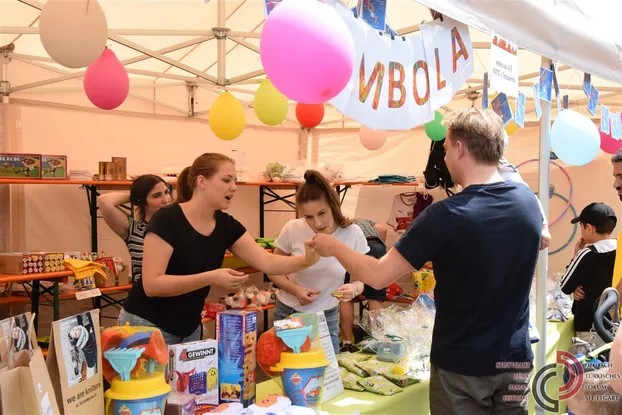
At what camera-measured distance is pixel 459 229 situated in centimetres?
168

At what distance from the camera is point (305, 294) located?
8.97 ft

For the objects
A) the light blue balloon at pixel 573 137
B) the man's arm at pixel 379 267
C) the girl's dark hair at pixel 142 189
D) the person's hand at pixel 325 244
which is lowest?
the man's arm at pixel 379 267

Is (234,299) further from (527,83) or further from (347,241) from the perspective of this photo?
(527,83)

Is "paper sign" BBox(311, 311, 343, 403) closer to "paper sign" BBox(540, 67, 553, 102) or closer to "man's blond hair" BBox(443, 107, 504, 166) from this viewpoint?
"man's blond hair" BBox(443, 107, 504, 166)

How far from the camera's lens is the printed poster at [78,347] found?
1.36 meters

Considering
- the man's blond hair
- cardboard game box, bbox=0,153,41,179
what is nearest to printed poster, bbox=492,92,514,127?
the man's blond hair

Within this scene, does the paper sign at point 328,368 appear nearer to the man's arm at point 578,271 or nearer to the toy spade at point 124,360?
the toy spade at point 124,360

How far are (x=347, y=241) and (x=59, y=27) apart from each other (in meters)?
1.68

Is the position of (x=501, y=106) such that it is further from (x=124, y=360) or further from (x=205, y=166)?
(x=124, y=360)

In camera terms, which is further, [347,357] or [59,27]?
[59,27]

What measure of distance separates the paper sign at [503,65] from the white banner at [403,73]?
4.3 inches

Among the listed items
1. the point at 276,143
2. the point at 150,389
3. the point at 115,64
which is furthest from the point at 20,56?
the point at 150,389

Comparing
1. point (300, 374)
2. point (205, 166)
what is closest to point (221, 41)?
point (205, 166)

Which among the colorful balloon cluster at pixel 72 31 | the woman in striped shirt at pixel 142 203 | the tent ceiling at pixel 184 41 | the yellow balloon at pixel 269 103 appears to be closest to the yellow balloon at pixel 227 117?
the yellow balloon at pixel 269 103
